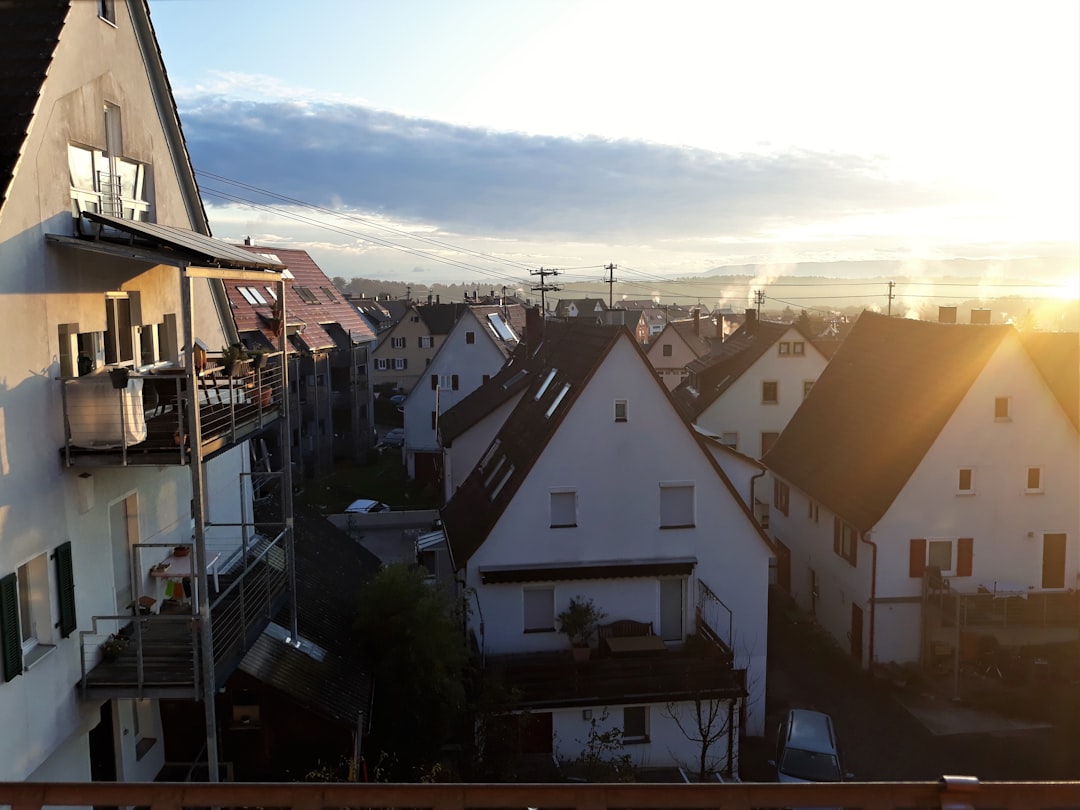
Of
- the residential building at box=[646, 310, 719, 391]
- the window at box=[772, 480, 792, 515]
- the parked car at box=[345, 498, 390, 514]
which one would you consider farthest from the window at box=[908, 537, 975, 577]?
the residential building at box=[646, 310, 719, 391]

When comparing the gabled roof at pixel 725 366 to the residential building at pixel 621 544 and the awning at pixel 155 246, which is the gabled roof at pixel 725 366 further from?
the awning at pixel 155 246

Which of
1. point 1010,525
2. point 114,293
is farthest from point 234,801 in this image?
point 1010,525

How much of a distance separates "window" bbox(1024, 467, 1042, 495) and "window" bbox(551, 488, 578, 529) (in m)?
14.1

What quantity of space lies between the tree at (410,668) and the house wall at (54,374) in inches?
243

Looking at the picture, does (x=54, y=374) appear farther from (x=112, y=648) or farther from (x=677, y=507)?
(x=677, y=507)

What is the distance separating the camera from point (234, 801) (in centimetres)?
471

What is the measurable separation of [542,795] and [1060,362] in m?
31.4

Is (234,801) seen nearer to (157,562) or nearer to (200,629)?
(200,629)

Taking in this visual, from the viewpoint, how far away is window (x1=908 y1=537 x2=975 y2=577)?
2739cm

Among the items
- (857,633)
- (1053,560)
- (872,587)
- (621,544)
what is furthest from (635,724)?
(1053,560)

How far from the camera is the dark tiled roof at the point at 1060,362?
27.5m

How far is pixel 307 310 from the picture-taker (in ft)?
174

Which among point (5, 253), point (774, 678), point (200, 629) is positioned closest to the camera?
point (5, 253)

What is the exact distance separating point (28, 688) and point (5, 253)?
5.39 metres
